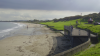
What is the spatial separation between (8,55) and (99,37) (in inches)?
705

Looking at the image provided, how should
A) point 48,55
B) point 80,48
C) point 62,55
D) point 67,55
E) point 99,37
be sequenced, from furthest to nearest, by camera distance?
point 99,37, point 48,55, point 80,48, point 67,55, point 62,55

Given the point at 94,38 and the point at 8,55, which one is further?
the point at 94,38

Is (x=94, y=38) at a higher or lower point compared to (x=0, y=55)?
higher

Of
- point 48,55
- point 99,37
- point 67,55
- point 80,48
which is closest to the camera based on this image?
point 67,55

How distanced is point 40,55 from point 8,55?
5.47 m

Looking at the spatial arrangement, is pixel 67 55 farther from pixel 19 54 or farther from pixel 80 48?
pixel 19 54

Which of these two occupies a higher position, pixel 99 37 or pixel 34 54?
pixel 99 37

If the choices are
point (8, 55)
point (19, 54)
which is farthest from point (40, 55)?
point (8, 55)

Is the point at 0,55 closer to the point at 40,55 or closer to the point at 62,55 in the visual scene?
the point at 40,55

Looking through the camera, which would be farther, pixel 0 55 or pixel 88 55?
pixel 0 55

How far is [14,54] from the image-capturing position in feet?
51.4

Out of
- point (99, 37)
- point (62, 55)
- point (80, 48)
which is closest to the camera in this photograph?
point (62, 55)

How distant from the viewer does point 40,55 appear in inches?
598

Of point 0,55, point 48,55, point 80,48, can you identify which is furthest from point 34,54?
point 80,48
